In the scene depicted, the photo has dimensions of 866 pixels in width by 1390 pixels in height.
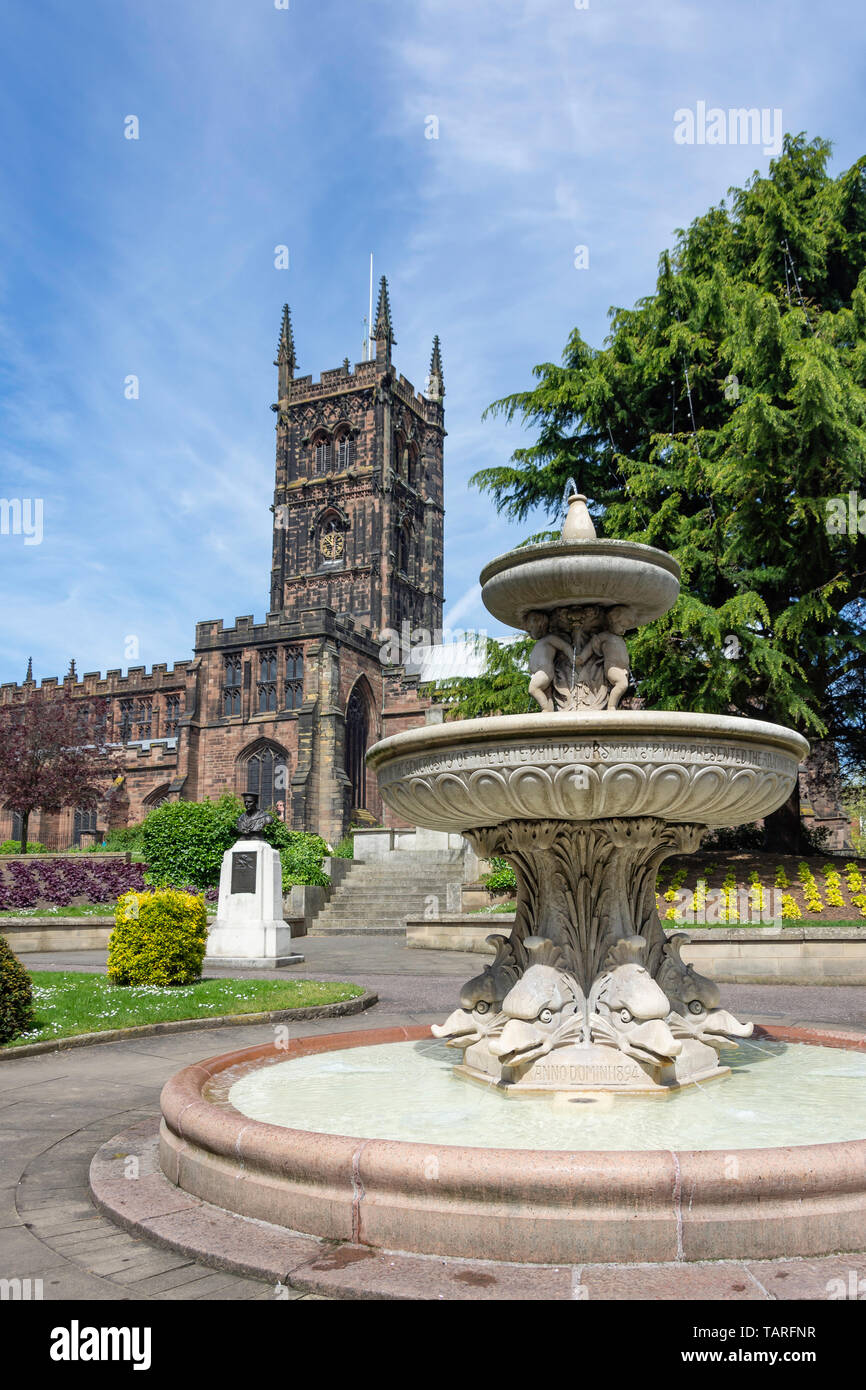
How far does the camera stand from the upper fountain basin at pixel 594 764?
420 cm

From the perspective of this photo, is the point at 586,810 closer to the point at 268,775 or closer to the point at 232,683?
the point at 268,775

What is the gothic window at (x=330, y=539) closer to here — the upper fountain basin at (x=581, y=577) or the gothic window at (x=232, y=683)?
the gothic window at (x=232, y=683)

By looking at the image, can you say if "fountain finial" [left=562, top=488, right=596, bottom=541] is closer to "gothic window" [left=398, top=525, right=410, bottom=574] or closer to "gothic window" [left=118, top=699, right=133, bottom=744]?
"gothic window" [left=118, top=699, right=133, bottom=744]

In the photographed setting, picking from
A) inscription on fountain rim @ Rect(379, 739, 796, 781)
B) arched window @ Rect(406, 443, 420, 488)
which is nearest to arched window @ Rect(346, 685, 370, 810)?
arched window @ Rect(406, 443, 420, 488)

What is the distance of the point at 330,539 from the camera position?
60.7m

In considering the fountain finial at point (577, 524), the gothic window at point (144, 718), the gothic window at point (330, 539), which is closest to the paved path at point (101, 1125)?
the fountain finial at point (577, 524)

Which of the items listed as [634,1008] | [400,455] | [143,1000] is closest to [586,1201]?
[634,1008]

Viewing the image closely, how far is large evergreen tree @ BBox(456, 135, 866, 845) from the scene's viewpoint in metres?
17.8

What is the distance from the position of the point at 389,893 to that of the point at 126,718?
33.8 m

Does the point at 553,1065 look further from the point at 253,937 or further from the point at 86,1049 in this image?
the point at 253,937

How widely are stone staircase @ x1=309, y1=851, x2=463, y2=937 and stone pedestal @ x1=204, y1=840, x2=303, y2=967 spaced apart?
20.2 ft

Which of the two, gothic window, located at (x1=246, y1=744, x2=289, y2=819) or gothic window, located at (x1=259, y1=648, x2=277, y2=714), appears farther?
gothic window, located at (x1=259, y1=648, x2=277, y2=714)
